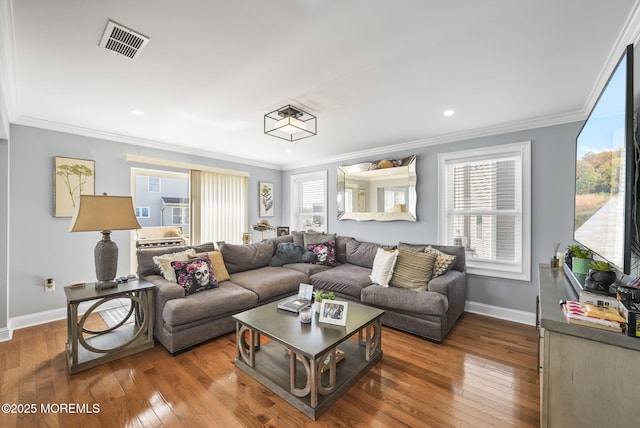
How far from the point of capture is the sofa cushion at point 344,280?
131 inches

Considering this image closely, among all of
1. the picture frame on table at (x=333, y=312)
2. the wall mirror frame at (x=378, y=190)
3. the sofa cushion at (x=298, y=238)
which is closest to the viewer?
the picture frame on table at (x=333, y=312)

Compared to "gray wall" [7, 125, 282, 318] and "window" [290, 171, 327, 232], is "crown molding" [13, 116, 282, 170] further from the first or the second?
"window" [290, 171, 327, 232]

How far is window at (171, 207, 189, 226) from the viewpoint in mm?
4461

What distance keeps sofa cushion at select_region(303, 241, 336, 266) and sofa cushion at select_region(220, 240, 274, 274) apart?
2.10 ft

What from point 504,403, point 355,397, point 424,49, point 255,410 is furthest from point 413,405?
point 424,49

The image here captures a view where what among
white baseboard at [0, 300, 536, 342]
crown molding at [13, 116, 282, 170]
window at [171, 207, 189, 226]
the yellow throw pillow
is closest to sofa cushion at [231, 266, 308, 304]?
the yellow throw pillow

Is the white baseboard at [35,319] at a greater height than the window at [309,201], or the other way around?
the window at [309,201]

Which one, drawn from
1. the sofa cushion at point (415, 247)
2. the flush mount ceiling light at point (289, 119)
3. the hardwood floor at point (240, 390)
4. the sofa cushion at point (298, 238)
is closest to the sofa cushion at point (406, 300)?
the hardwood floor at point (240, 390)

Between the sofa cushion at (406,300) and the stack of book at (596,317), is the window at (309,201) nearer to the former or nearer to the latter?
the sofa cushion at (406,300)

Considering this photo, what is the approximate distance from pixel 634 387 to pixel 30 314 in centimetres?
515

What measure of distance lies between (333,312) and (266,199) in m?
3.89

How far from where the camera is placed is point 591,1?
1.38 metres

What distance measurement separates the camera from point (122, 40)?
1.69 metres

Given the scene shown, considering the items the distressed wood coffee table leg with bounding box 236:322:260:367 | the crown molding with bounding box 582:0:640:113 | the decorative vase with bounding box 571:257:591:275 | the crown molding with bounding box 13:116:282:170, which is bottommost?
the distressed wood coffee table leg with bounding box 236:322:260:367
